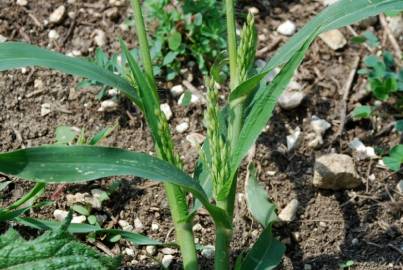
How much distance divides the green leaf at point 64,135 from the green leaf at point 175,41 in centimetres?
42

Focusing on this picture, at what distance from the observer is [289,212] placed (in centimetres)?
210

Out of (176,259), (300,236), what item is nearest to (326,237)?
(300,236)

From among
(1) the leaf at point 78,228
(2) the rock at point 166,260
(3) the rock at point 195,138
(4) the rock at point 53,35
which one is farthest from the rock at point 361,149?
(4) the rock at point 53,35

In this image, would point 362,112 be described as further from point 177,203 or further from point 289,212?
point 177,203

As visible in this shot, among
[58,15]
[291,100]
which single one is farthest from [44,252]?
[58,15]

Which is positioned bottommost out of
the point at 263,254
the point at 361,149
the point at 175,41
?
the point at 263,254

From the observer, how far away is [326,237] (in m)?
2.08

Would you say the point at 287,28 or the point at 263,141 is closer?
the point at 263,141

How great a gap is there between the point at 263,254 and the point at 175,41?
827 millimetres

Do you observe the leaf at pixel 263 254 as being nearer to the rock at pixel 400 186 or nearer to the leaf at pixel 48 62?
the leaf at pixel 48 62

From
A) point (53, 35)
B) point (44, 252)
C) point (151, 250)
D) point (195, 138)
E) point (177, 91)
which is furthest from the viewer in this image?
point (53, 35)

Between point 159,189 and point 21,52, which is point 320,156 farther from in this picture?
point 21,52

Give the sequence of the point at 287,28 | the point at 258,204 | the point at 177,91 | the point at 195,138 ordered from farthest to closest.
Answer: the point at 287,28 → the point at 177,91 → the point at 195,138 → the point at 258,204

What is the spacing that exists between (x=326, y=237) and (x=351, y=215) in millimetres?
112
